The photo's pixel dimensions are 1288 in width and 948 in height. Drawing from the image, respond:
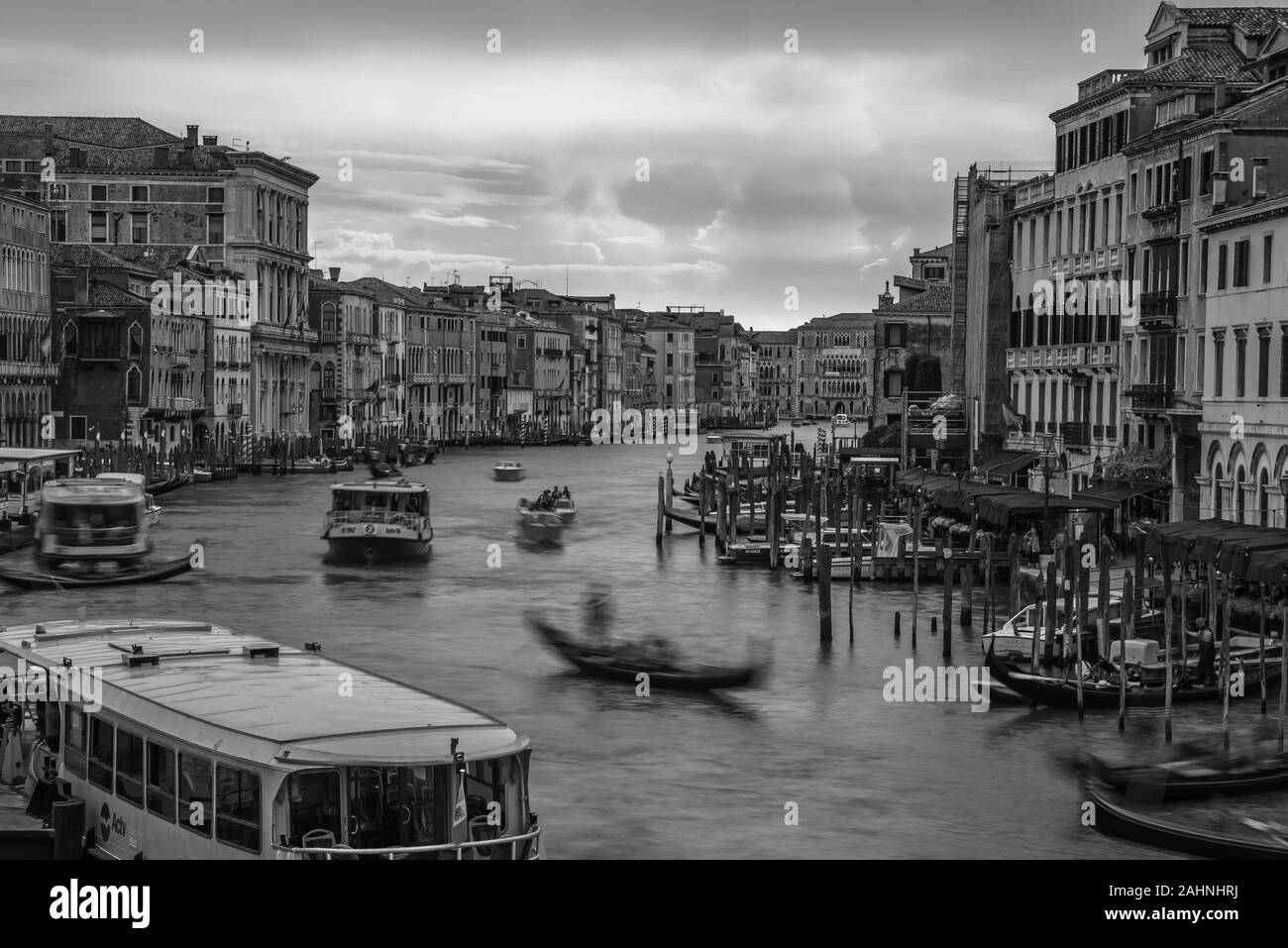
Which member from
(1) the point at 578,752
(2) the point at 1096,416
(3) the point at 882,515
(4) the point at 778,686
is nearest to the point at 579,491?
(3) the point at 882,515

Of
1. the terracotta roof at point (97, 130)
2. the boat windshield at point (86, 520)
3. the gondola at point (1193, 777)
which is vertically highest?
the terracotta roof at point (97, 130)

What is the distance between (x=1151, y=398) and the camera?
34.9 metres

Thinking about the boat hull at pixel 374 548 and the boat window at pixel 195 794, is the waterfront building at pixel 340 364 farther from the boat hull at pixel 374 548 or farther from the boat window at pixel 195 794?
the boat window at pixel 195 794

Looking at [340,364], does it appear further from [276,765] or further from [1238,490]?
[276,765]

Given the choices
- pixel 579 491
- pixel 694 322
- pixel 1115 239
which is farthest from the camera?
pixel 694 322

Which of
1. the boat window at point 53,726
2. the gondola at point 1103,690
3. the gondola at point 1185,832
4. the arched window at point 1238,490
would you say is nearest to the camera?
the boat window at point 53,726

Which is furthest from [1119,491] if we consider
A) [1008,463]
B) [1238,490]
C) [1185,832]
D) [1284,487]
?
[1185,832]

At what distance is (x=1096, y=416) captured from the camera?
40.2 meters

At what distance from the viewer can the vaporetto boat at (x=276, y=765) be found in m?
10.9

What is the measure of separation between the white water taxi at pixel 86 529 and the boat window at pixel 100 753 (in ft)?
82.5

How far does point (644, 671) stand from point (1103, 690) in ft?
20.6

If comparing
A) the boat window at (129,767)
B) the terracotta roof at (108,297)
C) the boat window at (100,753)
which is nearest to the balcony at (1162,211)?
the boat window at (100,753)
